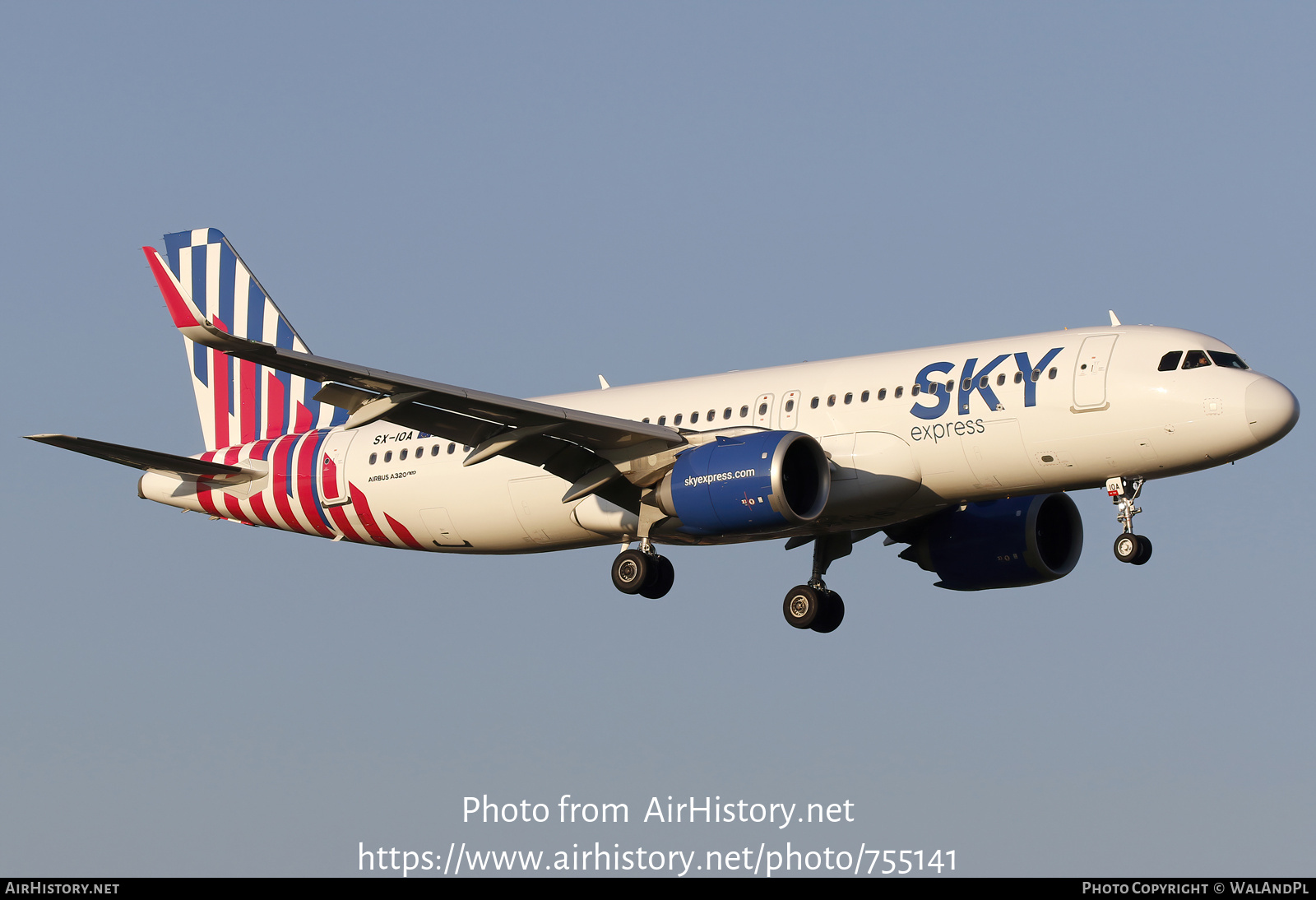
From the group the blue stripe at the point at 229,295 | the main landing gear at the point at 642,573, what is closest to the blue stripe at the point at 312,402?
the blue stripe at the point at 229,295

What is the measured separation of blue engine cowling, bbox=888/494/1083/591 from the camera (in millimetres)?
42906

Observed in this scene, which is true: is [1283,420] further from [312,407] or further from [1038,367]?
[312,407]

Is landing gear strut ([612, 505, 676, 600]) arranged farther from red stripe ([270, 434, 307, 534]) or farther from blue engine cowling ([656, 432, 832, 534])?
red stripe ([270, 434, 307, 534])

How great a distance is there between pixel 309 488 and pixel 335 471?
822 millimetres

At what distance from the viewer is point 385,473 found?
145ft

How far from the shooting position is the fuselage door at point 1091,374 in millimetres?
36125

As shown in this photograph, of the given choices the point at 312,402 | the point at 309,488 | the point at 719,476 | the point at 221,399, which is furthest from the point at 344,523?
the point at 719,476

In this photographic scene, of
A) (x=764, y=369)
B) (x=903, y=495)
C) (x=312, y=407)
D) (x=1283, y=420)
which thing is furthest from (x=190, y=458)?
(x=1283, y=420)

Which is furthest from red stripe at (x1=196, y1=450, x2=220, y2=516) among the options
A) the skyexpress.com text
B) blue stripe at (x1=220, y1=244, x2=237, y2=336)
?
the skyexpress.com text

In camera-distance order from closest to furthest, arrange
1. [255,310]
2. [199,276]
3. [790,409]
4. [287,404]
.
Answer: [790,409], [287,404], [255,310], [199,276]

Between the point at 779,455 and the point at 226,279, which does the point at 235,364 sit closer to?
the point at 226,279

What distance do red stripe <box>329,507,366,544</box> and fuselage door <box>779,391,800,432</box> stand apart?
1178cm

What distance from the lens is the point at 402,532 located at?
4431cm

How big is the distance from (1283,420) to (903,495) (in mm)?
7443
